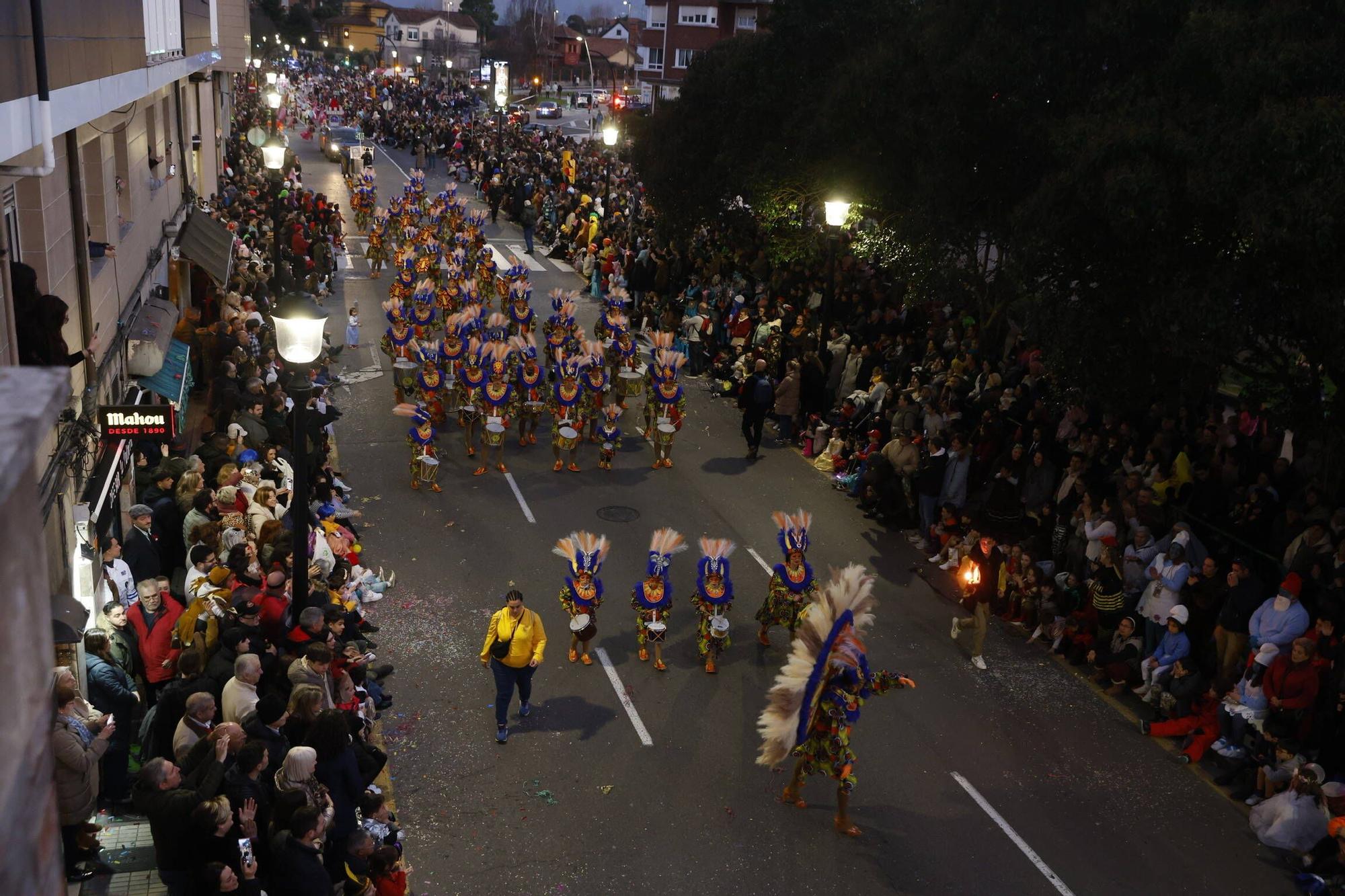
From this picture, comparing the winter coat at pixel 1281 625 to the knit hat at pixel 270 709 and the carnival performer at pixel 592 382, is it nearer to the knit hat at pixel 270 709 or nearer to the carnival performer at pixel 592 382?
the knit hat at pixel 270 709

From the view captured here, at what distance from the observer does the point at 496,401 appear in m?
17.2

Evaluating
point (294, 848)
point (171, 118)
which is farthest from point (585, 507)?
point (171, 118)

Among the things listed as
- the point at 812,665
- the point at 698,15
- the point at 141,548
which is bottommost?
the point at 141,548

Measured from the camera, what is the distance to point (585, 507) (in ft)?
52.9

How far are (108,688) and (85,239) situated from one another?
5719 millimetres

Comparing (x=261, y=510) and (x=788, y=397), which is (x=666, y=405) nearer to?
(x=788, y=397)

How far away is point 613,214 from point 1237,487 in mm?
25088

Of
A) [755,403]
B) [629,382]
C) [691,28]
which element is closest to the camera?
[755,403]

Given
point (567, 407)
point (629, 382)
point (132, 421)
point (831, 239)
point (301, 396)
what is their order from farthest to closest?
1. point (629, 382)
2. point (831, 239)
3. point (567, 407)
4. point (132, 421)
5. point (301, 396)

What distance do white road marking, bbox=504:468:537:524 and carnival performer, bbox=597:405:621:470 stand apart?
4.69ft

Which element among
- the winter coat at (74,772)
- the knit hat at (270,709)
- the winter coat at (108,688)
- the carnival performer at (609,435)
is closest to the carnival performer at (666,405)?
the carnival performer at (609,435)

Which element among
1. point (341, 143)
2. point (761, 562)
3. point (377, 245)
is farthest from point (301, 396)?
A: point (341, 143)

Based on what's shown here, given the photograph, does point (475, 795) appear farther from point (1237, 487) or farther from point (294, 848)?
point (1237, 487)

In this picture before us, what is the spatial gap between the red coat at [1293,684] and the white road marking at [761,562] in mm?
5725
